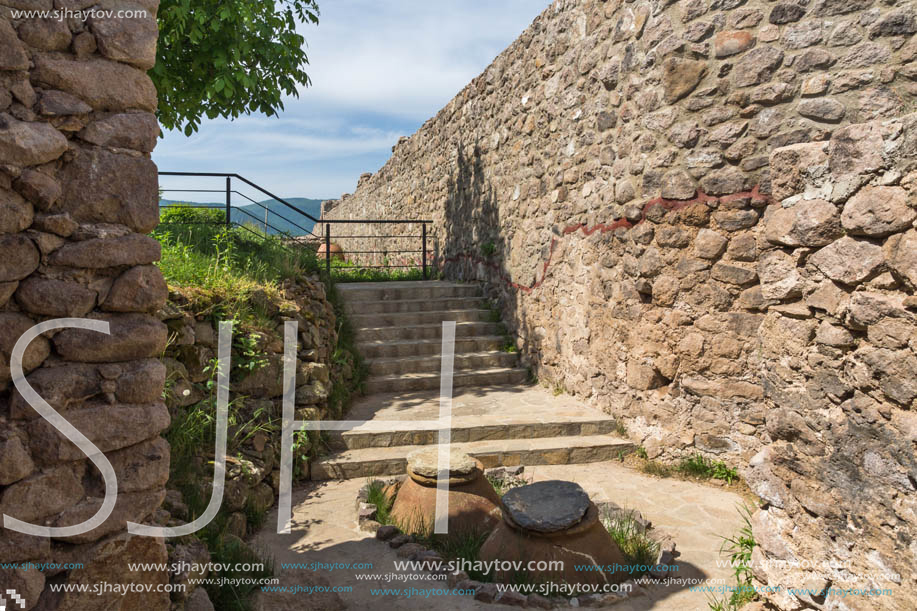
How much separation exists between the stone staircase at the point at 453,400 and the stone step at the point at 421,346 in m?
0.01

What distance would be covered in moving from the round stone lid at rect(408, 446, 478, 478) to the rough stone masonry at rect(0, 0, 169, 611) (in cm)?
189

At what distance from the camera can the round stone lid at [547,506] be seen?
3.05 metres

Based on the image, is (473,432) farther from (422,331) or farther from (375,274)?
(375,274)

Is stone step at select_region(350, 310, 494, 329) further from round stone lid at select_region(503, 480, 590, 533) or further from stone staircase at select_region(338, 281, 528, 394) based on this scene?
round stone lid at select_region(503, 480, 590, 533)

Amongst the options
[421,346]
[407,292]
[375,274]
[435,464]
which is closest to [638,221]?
[435,464]

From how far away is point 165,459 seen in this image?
2.08 meters

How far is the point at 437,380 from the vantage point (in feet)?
22.6

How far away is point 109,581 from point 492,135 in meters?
7.07

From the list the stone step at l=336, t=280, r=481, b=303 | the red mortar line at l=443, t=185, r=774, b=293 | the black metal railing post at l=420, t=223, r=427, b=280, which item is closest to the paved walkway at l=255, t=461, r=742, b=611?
the red mortar line at l=443, t=185, r=774, b=293

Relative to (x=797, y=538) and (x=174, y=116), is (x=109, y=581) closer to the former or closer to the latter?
(x=797, y=538)

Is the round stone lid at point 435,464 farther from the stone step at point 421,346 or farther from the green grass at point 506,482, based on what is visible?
the stone step at point 421,346

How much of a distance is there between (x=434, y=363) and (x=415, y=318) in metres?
1.02

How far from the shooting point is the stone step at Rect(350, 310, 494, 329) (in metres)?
7.78

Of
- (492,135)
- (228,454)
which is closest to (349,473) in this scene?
(228,454)
